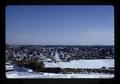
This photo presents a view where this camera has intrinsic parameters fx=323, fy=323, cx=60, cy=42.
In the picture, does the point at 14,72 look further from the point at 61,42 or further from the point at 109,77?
the point at 109,77

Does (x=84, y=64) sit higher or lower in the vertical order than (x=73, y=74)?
higher
